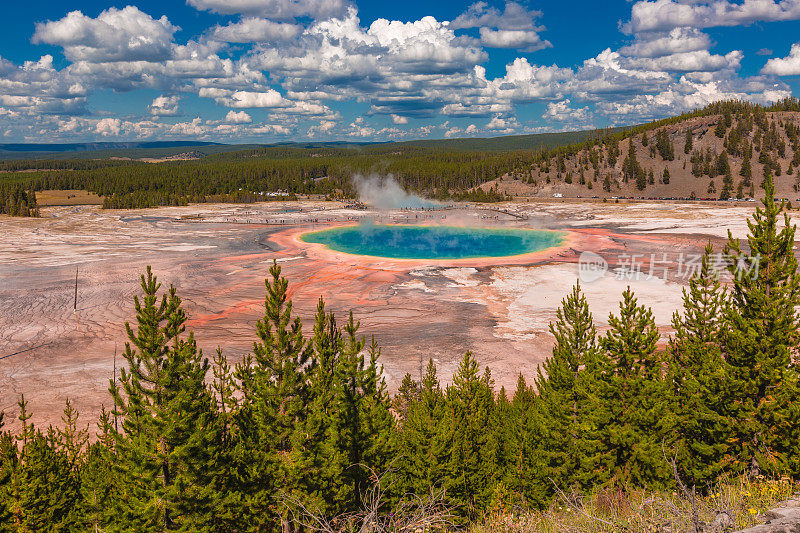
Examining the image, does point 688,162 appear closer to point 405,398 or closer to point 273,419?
point 405,398

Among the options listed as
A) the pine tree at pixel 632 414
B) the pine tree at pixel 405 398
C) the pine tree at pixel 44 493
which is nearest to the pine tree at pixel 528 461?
the pine tree at pixel 632 414

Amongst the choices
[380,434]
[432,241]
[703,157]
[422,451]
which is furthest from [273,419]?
[703,157]

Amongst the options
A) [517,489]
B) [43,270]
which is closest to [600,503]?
[517,489]

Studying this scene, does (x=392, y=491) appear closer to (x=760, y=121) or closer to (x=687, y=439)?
(x=687, y=439)

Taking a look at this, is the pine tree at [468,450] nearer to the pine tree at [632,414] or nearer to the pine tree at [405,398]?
the pine tree at [632,414]

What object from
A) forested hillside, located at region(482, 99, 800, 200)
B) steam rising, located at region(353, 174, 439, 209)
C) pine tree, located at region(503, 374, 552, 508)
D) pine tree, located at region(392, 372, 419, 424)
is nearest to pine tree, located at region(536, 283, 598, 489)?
pine tree, located at region(503, 374, 552, 508)

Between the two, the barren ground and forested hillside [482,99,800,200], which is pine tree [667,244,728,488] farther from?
forested hillside [482,99,800,200]
